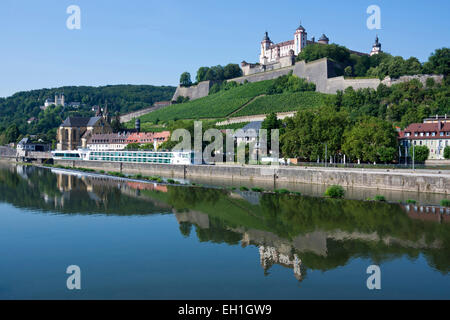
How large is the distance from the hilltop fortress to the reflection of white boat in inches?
1247

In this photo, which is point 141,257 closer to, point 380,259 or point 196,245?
point 196,245

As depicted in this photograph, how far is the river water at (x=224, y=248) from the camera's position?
14445mm

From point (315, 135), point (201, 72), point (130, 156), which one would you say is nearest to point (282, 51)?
point (201, 72)

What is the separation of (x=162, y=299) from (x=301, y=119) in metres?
37.0

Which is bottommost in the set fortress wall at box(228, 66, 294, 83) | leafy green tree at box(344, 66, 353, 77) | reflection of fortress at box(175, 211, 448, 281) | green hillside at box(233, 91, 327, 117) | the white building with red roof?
reflection of fortress at box(175, 211, 448, 281)

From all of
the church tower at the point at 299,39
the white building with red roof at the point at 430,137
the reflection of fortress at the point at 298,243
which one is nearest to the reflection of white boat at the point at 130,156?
the white building with red roof at the point at 430,137

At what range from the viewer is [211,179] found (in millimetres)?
46688

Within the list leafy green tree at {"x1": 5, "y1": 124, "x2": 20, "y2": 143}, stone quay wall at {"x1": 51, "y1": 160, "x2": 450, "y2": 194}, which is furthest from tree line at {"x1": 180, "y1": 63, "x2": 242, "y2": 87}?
stone quay wall at {"x1": 51, "y1": 160, "x2": 450, "y2": 194}

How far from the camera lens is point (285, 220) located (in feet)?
81.6

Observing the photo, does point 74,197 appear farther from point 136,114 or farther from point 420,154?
point 136,114

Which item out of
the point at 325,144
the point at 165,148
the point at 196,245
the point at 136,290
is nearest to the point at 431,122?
the point at 325,144

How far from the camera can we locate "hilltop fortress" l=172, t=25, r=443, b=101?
228 ft

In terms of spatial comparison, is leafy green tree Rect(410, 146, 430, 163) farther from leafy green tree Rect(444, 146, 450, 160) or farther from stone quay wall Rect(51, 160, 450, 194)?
stone quay wall Rect(51, 160, 450, 194)

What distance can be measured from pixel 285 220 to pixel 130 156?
137ft
